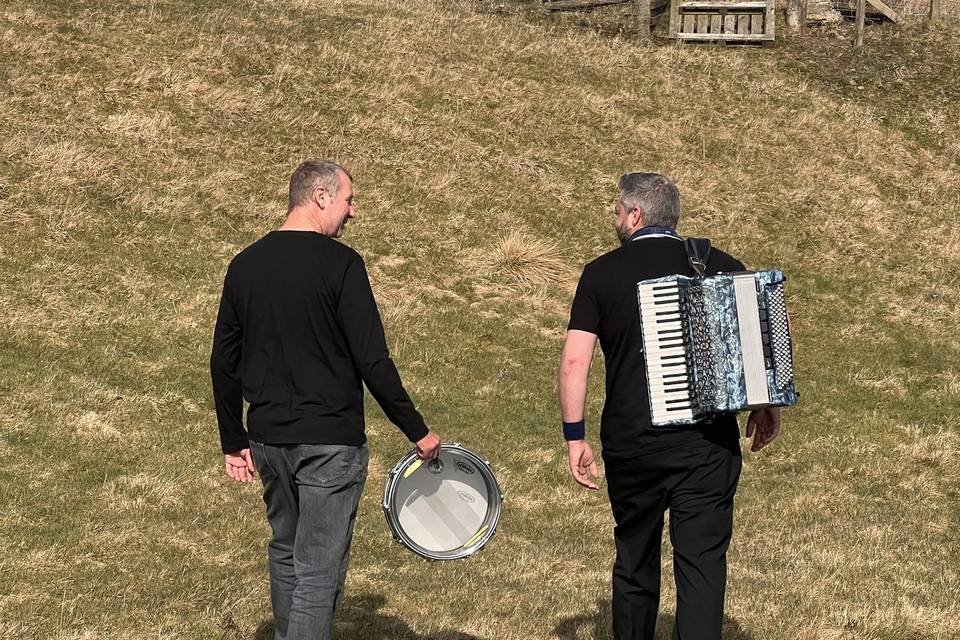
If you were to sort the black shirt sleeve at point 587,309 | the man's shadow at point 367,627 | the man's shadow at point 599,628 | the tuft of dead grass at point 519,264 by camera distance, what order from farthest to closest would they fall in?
the tuft of dead grass at point 519,264
the man's shadow at point 599,628
the man's shadow at point 367,627
the black shirt sleeve at point 587,309

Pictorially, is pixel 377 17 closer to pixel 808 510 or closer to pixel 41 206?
pixel 41 206

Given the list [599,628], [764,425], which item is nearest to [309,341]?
[764,425]

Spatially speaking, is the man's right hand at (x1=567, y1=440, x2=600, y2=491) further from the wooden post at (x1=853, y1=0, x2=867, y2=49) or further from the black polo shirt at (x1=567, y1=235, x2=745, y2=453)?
the wooden post at (x1=853, y1=0, x2=867, y2=49)

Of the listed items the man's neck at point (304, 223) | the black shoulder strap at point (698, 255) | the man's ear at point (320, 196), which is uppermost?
the man's ear at point (320, 196)

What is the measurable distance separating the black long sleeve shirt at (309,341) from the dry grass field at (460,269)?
2006 mm

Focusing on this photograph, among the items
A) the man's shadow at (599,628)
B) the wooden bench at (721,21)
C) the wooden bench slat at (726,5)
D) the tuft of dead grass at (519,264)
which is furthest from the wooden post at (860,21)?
the man's shadow at (599,628)

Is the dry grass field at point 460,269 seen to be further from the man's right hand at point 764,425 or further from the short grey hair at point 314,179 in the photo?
the short grey hair at point 314,179

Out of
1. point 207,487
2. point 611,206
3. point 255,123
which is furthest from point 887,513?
point 255,123

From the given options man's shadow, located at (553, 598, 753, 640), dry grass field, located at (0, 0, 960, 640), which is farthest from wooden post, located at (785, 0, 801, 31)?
man's shadow, located at (553, 598, 753, 640)

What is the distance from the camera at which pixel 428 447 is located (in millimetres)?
5148

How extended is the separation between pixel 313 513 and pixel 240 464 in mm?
565

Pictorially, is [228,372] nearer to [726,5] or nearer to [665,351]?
[665,351]

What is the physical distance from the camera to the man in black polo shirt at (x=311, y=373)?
496 cm

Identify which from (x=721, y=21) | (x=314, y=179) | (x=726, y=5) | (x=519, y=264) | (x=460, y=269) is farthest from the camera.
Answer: (x=721, y=21)
